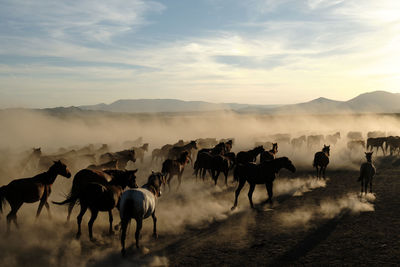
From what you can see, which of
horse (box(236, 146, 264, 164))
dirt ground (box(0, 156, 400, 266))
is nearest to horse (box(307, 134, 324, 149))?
horse (box(236, 146, 264, 164))

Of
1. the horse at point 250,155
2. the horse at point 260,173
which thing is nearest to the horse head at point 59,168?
the horse at point 260,173

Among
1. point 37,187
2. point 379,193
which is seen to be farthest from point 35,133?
point 379,193

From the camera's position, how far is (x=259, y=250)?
954 centimetres

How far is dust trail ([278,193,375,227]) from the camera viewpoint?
40.5ft

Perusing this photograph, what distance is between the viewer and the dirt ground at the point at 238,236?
8859 mm

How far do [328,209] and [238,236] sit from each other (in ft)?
17.4

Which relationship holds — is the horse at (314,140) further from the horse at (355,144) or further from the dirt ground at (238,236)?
the dirt ground at (238,236)

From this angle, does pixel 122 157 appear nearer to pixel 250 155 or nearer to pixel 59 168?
pixel 250 155

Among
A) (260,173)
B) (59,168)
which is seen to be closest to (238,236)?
(260,173)

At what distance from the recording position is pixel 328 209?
13.6 metres

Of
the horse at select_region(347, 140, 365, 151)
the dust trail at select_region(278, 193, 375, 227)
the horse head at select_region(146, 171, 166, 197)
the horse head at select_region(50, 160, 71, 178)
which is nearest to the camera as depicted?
the horse head at select_region(146, 171, 166, 197)

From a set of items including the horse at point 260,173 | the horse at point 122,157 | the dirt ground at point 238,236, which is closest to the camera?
the dirt ground at point 238,236

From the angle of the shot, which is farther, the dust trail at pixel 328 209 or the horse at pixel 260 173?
the horse at pixel 260 173

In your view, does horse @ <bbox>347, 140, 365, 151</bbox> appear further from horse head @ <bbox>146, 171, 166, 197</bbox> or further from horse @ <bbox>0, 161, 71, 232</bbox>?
horse @ <bbox>0, 161, 71, 232</bbox>
